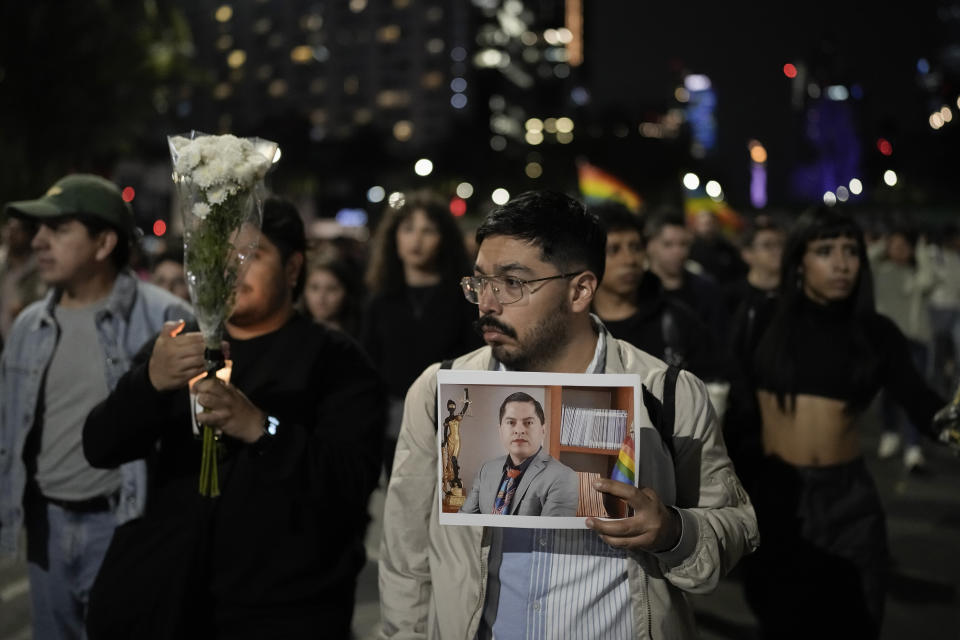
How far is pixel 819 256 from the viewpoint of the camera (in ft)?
14.8

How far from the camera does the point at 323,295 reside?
7457 mm

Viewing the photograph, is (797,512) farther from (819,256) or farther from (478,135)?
(478,135)

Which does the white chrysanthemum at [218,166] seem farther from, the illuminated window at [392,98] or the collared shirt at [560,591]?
the illuminated window at [392,98]

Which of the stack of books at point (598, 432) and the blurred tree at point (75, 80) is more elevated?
the blurred tree at point (75, 80)

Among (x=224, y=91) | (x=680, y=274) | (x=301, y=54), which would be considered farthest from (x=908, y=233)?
(x=224, y=91)

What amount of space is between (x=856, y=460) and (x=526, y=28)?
576ft

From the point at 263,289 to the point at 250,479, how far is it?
65 centimetres

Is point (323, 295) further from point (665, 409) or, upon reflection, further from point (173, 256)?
point (665, 409)

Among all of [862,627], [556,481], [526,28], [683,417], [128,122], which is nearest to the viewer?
[556,481]

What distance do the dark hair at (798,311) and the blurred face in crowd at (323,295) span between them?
376 cm

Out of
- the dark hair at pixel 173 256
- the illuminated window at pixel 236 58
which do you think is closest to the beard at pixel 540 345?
the dark hair at pixel 173 256

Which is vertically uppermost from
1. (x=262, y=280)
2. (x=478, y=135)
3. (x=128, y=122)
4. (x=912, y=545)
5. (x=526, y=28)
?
(x=526, y=28)

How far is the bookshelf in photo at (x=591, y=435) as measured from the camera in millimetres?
2355

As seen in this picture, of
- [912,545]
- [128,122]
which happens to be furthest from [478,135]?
[912,545]
